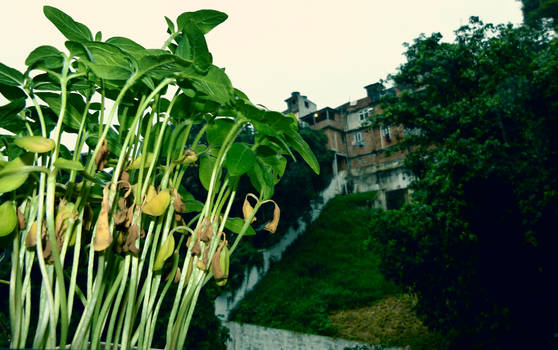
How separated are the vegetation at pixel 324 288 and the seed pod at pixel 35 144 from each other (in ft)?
23.1

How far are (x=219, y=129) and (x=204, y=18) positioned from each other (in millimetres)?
213

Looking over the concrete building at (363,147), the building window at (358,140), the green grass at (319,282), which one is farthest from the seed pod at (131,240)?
the building window at (358,140)

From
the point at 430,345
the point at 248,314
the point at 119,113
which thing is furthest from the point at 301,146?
the point at 248,314

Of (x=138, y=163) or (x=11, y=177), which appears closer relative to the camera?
(x=11, y=177)

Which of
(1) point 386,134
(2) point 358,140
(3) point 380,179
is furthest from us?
(2) point 358,140

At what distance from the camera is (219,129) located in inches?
26.5

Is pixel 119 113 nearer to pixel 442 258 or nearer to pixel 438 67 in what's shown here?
pixel 442 258

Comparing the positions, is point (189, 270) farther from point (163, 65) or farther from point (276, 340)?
point (276, 340)

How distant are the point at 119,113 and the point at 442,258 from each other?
4.47 m

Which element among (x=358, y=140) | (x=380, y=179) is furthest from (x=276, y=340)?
(x=358, y=140)

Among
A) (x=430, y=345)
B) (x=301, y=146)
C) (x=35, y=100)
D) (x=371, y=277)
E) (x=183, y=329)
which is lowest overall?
(x=430, y=345)

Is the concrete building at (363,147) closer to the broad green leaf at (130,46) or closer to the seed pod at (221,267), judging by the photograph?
the seed pod at (221,267)

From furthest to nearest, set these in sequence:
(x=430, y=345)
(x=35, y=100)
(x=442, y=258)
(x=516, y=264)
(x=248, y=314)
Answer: (x=248, y=314) < (x=430, y=345) < (x=442, y=258) < (x=516, y=264) < (x=35, y=100)

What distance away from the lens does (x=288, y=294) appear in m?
10.6
